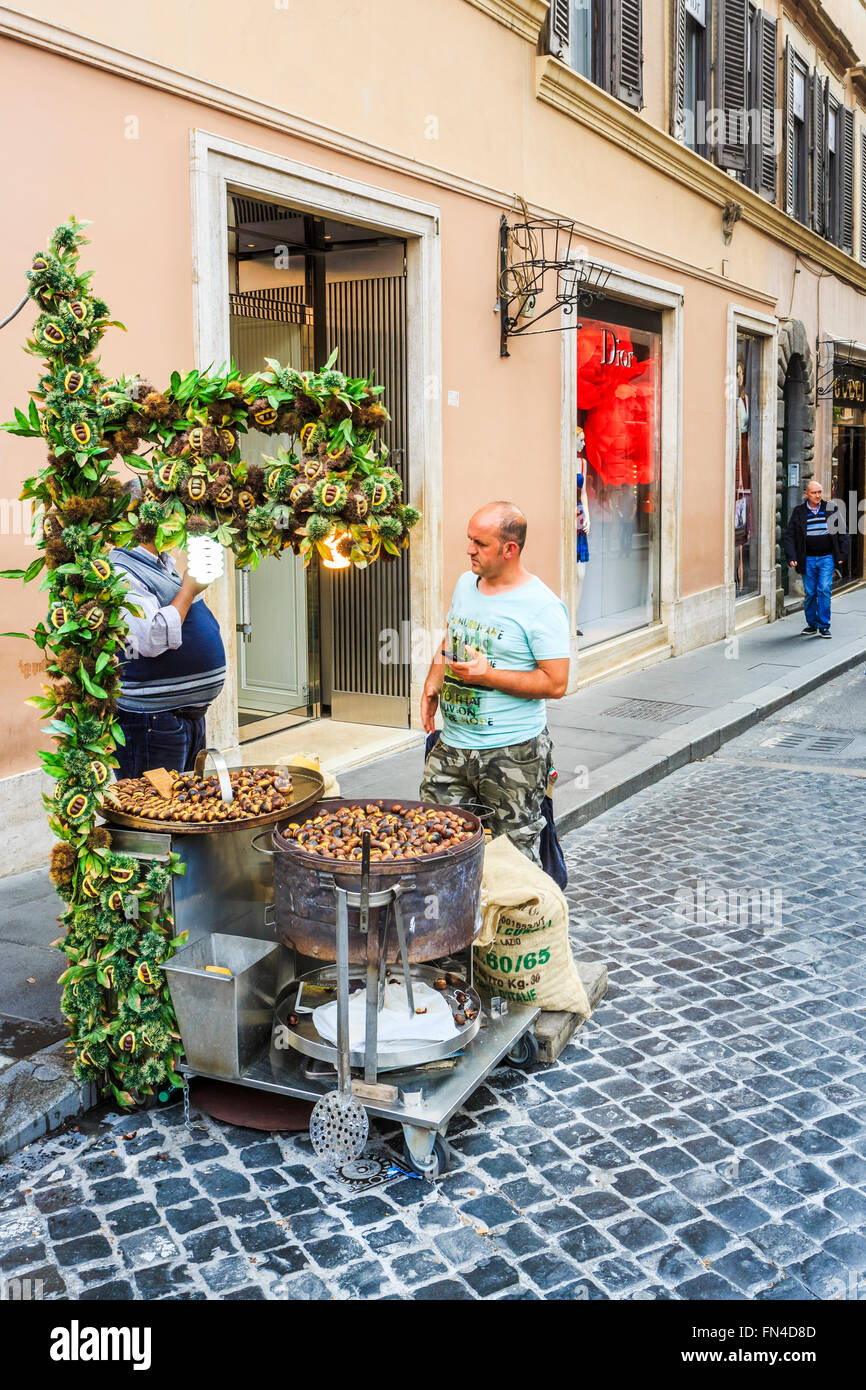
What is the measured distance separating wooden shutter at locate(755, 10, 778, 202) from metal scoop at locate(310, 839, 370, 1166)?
14649 mm

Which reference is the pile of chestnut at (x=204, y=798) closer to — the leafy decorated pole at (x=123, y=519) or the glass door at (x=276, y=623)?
the leafy decorated pole at (x=123, y=519)

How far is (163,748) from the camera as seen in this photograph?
5078 mm

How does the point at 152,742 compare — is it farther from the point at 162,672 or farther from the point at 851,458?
the point at 851,458

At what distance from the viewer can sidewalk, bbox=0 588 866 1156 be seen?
449 cm

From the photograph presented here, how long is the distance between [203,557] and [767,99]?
14.9 meters

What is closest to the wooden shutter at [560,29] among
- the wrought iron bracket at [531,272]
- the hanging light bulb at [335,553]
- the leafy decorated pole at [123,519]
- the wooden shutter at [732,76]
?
the wrought iron bracket at [531,272]

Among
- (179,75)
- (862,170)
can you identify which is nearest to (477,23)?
(179,75)

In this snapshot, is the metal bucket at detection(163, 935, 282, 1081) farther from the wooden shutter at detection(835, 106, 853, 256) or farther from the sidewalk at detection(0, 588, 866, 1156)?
the wooden shutter at detection(835, 106, 853, 256)

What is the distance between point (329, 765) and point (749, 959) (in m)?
3.47

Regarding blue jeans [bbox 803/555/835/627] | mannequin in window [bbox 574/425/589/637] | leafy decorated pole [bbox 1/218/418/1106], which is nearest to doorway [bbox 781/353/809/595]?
blue jeans [bbox 803/555/835/627]

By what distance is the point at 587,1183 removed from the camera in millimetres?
3533

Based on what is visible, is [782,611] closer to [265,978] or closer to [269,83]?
[269,83]

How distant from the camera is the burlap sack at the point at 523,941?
4277 mm

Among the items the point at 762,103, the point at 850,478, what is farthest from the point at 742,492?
the point at 850,478
